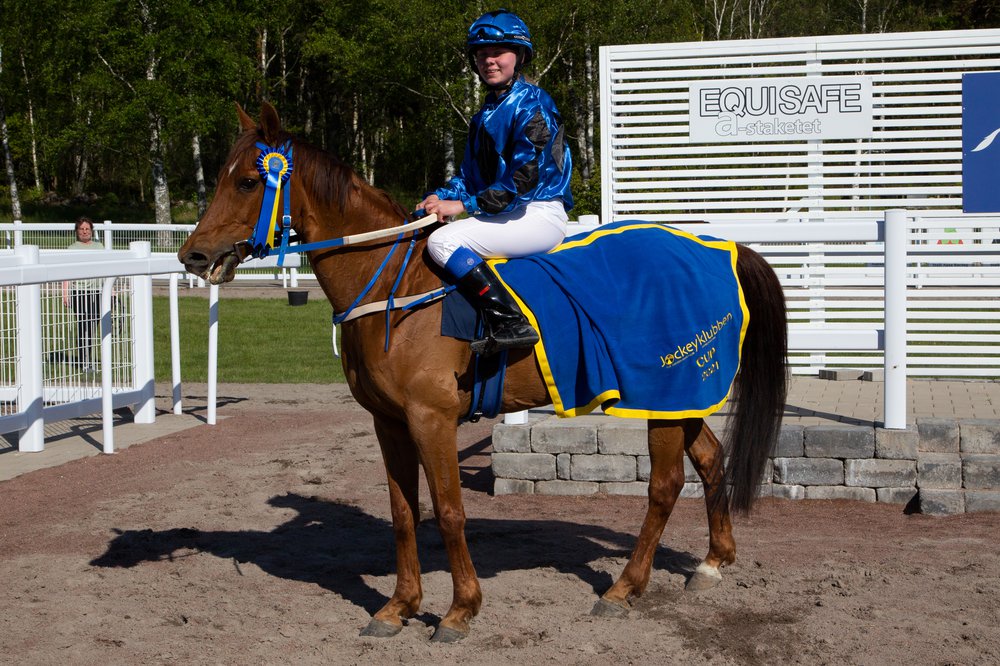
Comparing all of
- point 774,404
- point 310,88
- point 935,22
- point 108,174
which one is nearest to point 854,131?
point 774,404

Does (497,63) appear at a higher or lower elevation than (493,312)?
higher

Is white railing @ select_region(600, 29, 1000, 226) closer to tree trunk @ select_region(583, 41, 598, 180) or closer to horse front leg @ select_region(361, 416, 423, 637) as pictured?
horse front leg @ select_region(361, 416, 423, 637)

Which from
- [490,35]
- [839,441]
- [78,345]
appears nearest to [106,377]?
[78,345]

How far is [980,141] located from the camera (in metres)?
11.0

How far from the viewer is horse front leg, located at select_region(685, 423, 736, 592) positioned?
5.39 meters

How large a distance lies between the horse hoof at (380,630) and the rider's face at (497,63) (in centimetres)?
238

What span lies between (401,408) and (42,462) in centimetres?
473

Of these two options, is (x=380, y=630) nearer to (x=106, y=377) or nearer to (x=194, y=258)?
(x=194, y=258)

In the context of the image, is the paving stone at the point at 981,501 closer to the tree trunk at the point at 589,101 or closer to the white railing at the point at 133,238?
the white railing at the point at 133,238

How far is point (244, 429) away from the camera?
959cm

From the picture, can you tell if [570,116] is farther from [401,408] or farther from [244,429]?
[401,408]

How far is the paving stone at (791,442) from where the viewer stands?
22.4 ft

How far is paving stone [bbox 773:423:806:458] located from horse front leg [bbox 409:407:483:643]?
2833 millimetres

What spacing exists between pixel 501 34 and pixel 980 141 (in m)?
8.01
